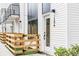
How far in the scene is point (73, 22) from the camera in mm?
4066

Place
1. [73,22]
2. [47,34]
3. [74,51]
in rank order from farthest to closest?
[47,34], [73,22], [74,51]

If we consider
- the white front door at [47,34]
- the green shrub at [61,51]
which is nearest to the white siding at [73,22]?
the green shrub at [61,51]

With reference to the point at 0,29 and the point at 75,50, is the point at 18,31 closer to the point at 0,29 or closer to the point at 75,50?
the point at 0,29

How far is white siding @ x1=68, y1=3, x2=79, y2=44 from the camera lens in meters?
4.05

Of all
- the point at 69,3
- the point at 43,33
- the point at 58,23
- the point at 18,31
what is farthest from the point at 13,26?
the point at 69,3

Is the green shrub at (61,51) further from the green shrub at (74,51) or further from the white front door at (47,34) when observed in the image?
the white front door at (47,34)

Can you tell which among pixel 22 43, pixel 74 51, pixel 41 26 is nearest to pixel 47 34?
pixel 41 26

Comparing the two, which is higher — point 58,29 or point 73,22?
point 73,22

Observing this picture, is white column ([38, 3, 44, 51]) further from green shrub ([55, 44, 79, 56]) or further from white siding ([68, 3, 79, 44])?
white siding ([68, 3, 79, 44])

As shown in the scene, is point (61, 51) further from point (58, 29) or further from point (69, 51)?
point (58, 29)

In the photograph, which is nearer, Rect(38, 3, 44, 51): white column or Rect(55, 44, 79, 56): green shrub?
Rect(55, 44, 79, 56): green shrub

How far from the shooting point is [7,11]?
4262 mm

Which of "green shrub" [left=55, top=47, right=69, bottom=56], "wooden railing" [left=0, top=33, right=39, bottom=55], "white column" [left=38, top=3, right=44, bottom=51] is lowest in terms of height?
"green shrub" [left=55, top=47, right=69, bottom=56]

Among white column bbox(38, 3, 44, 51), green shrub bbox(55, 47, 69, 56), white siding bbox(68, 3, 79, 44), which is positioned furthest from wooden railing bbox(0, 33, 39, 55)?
white siding bbox(68, 3, 79, 44)
